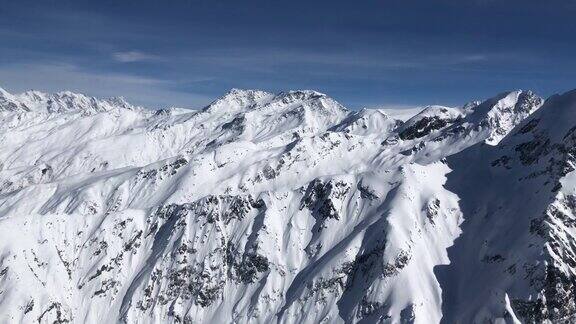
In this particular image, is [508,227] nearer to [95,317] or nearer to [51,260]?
[95,317]

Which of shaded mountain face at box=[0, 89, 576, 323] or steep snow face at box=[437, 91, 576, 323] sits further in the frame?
shaded mountain face at box=[0, 89, 576, 323]

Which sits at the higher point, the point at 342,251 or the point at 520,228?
the point at 520,228

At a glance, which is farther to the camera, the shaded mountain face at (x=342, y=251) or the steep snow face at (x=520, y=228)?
the shaded mountain face at (x=342, y=251)

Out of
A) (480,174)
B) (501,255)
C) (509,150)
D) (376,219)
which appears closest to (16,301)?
(376,219)

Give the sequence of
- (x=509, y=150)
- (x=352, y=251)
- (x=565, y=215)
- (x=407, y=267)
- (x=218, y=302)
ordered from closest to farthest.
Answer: (x=565, y=215) < (x=407, y=267) < (x=352, y=251) < (x=218, y=302) < (x=509, y=150)

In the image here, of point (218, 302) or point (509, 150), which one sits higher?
point (509, 150)

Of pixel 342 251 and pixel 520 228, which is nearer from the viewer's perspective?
pixel 520 228

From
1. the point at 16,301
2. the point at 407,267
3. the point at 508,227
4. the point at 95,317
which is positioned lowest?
the point at 95,317

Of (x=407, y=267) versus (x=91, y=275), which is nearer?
(x=407, y=267)

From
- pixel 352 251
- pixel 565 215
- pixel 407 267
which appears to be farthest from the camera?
pixel 352 251
